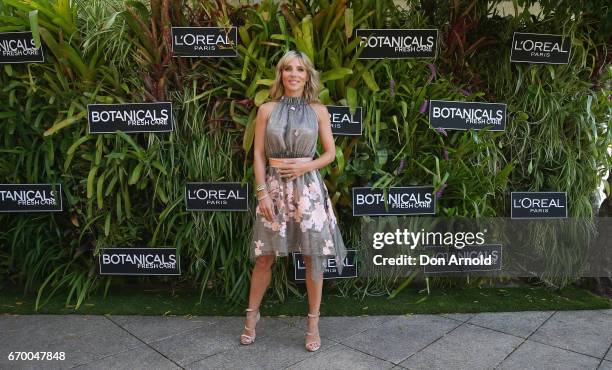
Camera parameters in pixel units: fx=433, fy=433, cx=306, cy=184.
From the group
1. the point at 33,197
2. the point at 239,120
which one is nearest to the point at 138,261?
the point at 33,197

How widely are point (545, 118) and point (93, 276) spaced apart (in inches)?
132

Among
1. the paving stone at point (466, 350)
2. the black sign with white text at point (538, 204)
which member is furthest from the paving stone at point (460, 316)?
the black sign with white text at point (538, 204)

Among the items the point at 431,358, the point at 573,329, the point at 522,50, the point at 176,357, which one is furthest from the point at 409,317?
the point at 522,50

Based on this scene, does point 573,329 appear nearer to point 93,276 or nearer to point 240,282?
point 240,282

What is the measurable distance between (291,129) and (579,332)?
2077 millimetres

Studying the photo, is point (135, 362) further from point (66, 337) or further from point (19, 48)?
point (19, 48)

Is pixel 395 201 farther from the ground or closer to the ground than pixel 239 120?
closer to the ground

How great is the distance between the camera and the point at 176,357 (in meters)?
2.27

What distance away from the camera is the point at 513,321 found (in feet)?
8.86

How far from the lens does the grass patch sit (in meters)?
2.82

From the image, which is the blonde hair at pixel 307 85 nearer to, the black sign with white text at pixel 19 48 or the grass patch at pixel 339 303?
the grass patch at pixel 339 303

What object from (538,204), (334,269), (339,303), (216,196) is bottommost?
(339,303)

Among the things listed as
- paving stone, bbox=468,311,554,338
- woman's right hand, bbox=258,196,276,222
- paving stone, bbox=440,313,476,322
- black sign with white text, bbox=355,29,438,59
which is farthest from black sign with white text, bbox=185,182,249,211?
paving stone, bbox=468,311,554,338

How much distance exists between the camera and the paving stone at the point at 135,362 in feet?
7.14
